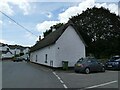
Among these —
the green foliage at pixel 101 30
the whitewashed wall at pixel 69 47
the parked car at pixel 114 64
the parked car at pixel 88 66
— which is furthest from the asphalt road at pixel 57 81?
the green foliage at pixel 101 30

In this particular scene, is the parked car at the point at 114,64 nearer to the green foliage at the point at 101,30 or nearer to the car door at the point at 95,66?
the car door at the point at 95,66

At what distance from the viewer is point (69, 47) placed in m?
33.1

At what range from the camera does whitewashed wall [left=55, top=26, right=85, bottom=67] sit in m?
32.2

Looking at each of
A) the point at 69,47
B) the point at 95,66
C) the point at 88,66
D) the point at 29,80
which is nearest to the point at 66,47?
the point at 69,47

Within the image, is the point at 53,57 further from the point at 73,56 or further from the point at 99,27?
the point at 99,27

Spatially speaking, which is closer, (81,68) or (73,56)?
(81,68)

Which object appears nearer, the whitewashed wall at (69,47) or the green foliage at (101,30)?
the whitewashed wall at (69,47)

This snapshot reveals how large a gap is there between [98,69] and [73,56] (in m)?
7.78

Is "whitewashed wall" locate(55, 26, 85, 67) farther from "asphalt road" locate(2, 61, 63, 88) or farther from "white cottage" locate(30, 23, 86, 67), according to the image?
"asphalt road" locate(2, 61, 63, 88)

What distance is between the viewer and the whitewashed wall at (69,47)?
1267 inches

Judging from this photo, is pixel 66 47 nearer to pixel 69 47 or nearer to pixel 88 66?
pixel 69 47

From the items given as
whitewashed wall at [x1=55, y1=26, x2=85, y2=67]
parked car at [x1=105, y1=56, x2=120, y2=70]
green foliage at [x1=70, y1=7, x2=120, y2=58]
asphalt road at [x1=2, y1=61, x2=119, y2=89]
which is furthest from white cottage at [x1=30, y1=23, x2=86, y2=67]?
green foliage at [x1=70, y1=7, x2=120, y2=58]

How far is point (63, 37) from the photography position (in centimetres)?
3281

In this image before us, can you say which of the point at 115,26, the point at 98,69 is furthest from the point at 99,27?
the point at 98,69
